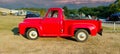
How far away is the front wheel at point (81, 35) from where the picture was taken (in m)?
14.3

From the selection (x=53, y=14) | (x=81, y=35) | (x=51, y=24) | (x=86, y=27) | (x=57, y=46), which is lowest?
(x=57, y=46)

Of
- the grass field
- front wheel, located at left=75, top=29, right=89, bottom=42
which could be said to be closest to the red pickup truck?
front wheel, located at left=75, top=29, right=89, bottom=42

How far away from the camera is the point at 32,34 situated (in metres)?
14.7

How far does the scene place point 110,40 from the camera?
14930mm

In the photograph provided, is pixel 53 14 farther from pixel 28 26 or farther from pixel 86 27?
pixel 86 27

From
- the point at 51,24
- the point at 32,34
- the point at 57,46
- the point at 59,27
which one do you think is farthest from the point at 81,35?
the point at 32,34

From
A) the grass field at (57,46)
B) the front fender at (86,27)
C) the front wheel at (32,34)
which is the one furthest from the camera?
the front wheel at (32,34)

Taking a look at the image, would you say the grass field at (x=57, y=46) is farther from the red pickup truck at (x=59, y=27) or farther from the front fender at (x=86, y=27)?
the front fender at (x=86, y=27)

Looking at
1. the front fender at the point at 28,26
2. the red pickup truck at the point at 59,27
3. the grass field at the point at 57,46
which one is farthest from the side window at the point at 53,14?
the grass field at the point at 57,46

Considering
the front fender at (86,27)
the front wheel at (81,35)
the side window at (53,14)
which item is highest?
the side window at (53,14)

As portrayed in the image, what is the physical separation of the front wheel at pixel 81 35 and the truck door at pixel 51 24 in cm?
110

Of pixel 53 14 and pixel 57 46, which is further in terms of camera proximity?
pixel 53 14

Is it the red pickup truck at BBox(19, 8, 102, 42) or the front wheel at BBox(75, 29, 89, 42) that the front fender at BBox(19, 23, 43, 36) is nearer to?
the red pickup truck at BBox(19, 8, 102, 42)

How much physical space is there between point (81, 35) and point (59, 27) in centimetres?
128
